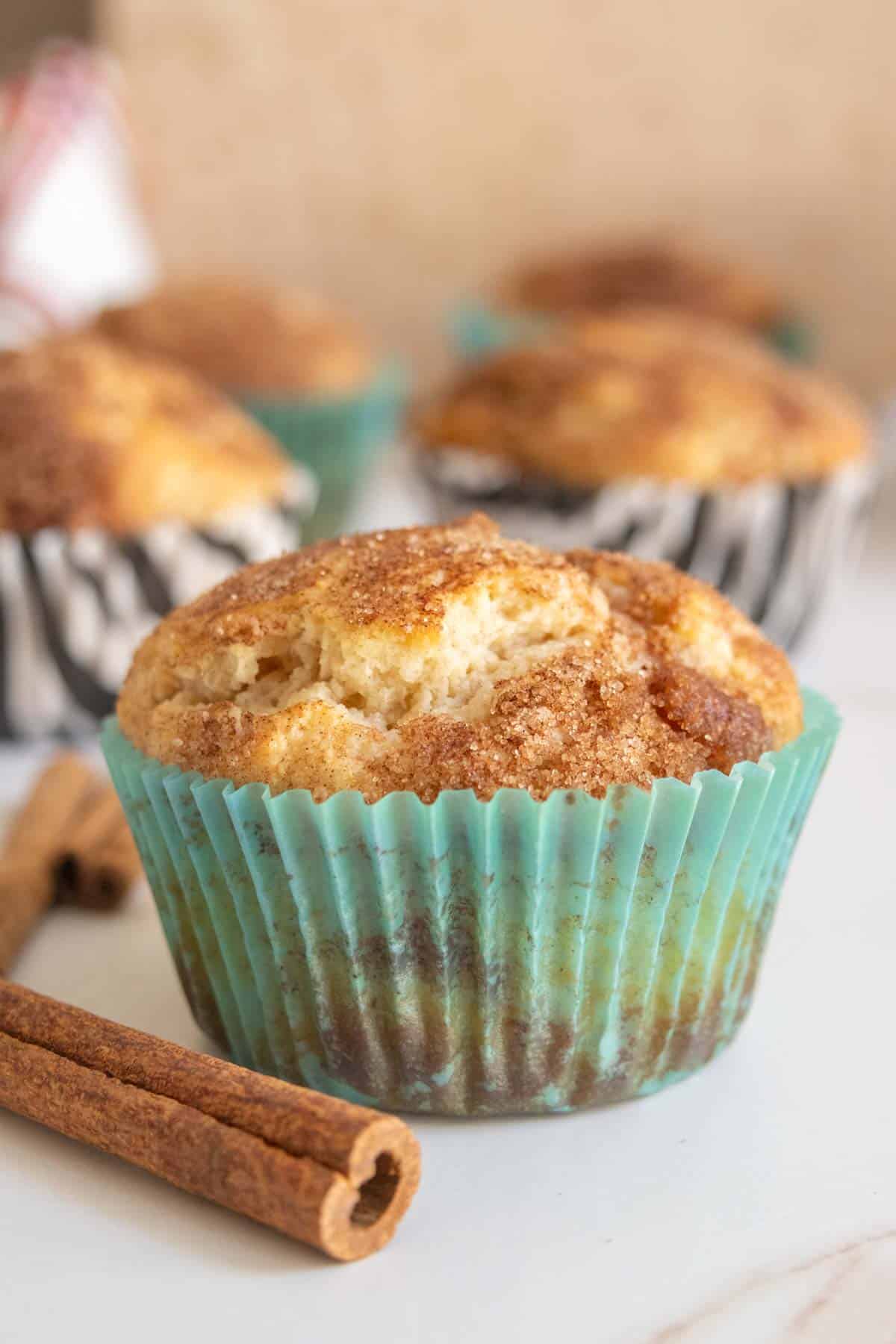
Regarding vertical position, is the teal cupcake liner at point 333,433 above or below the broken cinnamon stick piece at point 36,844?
below

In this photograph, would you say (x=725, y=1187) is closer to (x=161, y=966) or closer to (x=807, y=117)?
(x=161, y=966)

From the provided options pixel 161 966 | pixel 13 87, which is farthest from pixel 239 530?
pixel 13 87

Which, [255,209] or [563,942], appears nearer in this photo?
[563,942]

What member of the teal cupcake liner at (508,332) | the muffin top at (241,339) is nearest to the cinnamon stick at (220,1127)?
the muffin top at (241,339)

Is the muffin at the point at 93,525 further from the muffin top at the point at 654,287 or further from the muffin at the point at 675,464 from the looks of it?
the muffin top at the point at 654,287

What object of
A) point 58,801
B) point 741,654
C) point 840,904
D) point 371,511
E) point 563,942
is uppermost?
point 741,654

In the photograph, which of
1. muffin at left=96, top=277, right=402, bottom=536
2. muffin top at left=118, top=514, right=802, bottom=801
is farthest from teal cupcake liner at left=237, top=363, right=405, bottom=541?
muffin top at left=118, top=514, right=802, bottom=801

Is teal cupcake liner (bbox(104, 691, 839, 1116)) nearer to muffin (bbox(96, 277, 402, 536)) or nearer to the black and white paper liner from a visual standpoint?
the black and white paper liner
